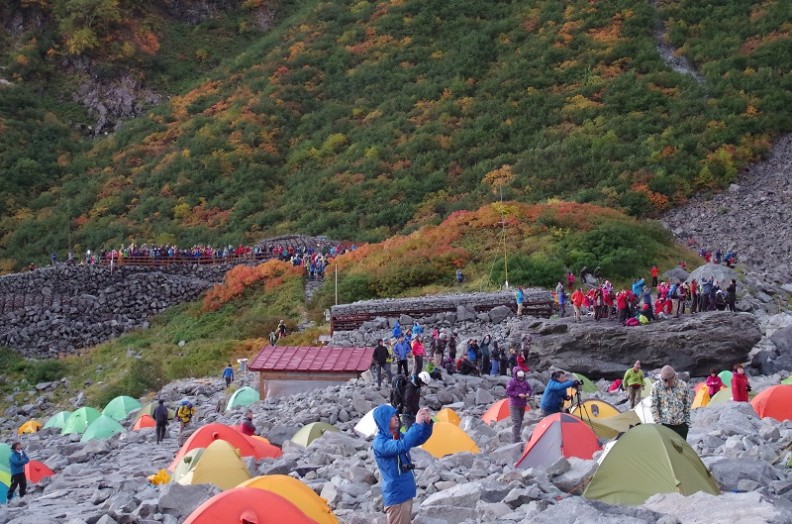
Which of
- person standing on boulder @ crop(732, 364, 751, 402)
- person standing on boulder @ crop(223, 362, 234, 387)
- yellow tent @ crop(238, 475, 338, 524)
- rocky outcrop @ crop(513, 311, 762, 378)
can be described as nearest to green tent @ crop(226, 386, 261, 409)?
person standing on boulder @ crop(223, 362, 234, 387)

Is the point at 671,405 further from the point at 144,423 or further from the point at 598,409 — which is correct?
the point at 144,423

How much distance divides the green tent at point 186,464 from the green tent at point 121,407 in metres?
12.2

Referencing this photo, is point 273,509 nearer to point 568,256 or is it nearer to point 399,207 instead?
point 568,256

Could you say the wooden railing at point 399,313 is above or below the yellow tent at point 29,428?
above

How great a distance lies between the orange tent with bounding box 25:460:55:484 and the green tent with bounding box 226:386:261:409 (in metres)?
5.67

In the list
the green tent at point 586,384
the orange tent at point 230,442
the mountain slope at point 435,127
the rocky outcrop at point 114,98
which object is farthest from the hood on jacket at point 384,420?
the rocky outcrop at point 114,98

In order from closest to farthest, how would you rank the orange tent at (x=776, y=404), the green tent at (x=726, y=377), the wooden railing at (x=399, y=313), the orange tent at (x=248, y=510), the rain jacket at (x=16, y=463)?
the orange tent at (x=248, y=510)
the orange tent at (x=776, y=404)
the rain jacket at (x=16, y=463)
the green tent at (x=726, y=377)
the wooden railing at (x=399, y=313)

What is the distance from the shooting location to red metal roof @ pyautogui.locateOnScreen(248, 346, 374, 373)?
2147 cm

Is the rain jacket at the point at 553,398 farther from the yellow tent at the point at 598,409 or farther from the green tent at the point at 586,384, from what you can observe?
the green tent at the point at 586,384

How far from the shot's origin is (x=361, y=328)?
27.4 meters

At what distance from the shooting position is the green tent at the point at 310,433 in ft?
51.2

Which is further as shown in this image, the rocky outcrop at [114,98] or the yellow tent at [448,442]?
the rocky outcrop at [114,98]

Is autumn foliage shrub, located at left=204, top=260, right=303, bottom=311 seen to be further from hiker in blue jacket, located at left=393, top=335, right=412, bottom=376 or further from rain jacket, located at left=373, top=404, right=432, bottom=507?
rain jacket, located at left=373, top=404, right=432, bottom=507

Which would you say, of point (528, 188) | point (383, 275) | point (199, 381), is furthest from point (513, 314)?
point (528, 188)
